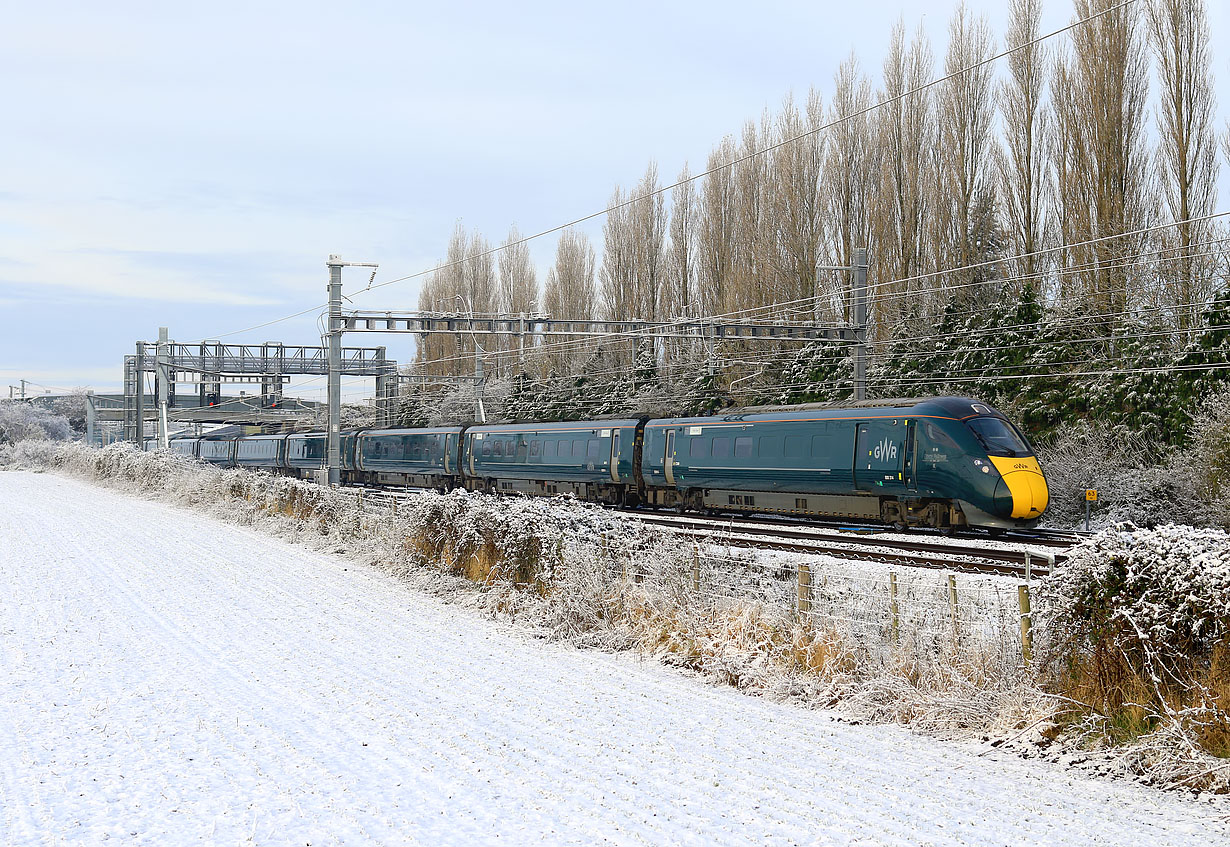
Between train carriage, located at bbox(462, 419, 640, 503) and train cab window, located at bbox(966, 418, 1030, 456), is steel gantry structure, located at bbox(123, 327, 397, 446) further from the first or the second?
train cab window, located at bbox(966, 418, 1030, 456)

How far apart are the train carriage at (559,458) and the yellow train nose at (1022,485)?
11682 millimetres

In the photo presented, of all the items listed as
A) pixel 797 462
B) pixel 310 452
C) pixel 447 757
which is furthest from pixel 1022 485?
pixel 310 452

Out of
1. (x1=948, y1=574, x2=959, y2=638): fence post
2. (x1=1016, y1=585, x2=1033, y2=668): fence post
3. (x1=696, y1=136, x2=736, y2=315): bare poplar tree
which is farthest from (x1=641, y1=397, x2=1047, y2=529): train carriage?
(x1=696, y1=136, x2=736, y2=315): bare poplar tree

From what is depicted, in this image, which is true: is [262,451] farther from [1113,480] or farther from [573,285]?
[1113,480]

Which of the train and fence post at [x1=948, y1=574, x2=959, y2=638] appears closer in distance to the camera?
fence post at [x1=948, y1=574, x2=959, y2=638]

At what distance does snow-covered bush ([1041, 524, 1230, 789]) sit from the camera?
6.99 m

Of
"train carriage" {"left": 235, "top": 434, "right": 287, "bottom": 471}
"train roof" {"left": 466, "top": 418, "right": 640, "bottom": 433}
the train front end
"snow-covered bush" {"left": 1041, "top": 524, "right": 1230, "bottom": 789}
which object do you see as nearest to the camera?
"snow-covered bush" {"left": 1041, "top": 524, "right": 1230, "bottom": 789}

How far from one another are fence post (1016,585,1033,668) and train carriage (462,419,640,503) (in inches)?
805

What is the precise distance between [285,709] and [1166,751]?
261 inches

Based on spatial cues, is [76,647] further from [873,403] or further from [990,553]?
[873,403]

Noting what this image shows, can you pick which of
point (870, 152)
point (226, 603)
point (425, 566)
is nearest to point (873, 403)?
point (425, 566)

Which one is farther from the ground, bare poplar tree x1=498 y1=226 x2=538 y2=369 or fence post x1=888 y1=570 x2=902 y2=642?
bare poplar tree x1=498 y1=226 x2=538 y2=369

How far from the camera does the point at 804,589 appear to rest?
33.3 feet

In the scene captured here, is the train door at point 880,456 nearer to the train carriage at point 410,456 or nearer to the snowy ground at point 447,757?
the snowy ground at point 447,757
